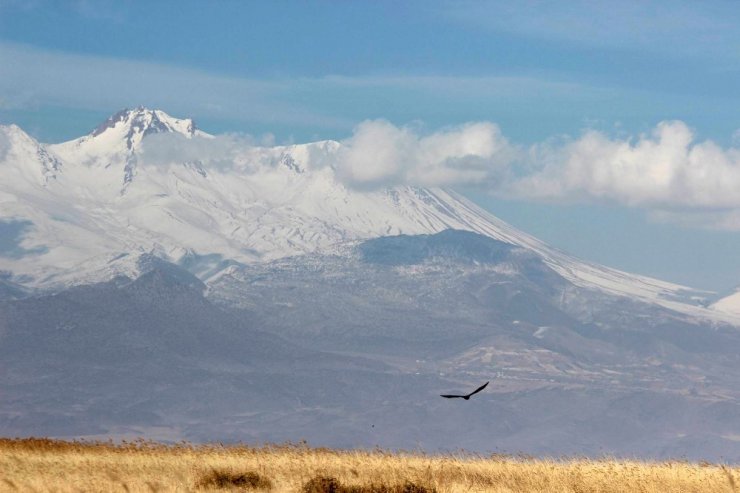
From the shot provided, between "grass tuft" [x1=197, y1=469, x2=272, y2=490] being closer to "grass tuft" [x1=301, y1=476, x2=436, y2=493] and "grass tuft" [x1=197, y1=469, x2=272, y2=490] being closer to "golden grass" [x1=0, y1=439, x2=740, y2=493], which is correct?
"golden grass" [x1=0, y1=439, x2=740, y2=493]

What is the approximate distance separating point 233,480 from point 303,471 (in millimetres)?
2045

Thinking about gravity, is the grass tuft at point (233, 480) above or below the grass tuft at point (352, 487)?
below

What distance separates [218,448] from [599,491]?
962cm

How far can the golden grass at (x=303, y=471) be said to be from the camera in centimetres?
2541

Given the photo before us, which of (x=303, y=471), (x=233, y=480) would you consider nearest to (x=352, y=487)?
(x=303, y=471)

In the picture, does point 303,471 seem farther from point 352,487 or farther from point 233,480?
point 352,487

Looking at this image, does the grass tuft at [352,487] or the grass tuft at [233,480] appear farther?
the grass tuft at [233,480]

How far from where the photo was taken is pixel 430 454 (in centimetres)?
3375

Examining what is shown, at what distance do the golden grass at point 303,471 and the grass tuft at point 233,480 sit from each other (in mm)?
21

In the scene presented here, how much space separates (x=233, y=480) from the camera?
26141mm

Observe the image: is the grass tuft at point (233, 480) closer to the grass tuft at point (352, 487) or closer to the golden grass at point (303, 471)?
the golden grass at point (303, 471)

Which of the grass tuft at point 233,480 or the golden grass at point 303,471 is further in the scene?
the grass tuft at point 233,480

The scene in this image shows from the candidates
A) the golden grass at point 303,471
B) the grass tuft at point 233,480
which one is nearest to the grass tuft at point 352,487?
the golden grass at point 303,471

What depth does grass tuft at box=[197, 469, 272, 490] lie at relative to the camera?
25812 mm
